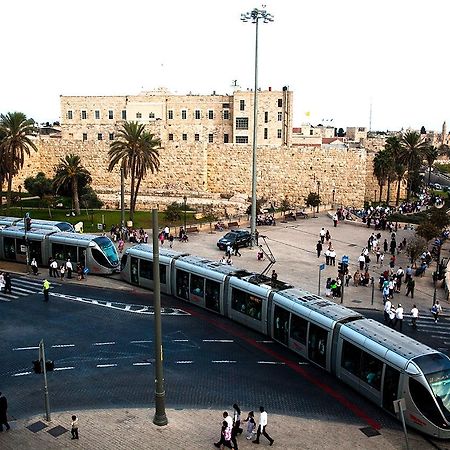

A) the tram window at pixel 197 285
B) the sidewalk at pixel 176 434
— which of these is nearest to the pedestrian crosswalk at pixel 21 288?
the tram window at pixel 197 285

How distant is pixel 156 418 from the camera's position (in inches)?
555

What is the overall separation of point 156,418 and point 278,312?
674 cm

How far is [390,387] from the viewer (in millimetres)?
14422

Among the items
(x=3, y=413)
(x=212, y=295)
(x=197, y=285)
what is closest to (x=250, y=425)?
(x=3, y=413)

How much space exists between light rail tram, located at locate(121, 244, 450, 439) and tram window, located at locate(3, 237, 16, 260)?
11.5m

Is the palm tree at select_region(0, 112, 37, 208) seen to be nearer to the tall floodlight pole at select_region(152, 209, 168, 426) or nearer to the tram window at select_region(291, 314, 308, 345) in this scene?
the tram window at select_region(291, 314, 308, 345)

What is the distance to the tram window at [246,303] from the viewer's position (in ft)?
67.6

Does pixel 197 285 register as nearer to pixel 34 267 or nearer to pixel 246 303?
pixel 246 303

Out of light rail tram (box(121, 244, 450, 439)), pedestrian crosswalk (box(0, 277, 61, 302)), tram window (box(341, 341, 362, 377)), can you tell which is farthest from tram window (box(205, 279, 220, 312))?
pedestrian crosswalk (box(0, 277, 61, 302))

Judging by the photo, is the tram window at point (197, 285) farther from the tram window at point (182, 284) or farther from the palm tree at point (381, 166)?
the palm tree at point (381, 166)

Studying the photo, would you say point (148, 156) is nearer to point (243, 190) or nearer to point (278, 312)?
point (243, 190)

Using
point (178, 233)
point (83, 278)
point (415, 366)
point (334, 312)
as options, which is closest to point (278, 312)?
point (334, 312)

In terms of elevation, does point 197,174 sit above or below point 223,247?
above

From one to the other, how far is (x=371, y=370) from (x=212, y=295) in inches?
366
